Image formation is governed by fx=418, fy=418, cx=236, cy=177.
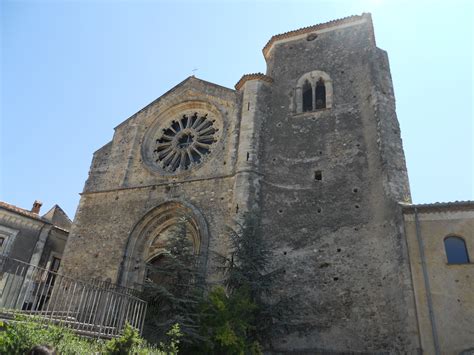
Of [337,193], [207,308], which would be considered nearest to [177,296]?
[207,308]

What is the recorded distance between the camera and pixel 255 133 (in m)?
14.3

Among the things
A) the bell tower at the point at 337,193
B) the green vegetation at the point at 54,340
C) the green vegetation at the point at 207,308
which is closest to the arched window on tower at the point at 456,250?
the bell tower at the point at 337,193

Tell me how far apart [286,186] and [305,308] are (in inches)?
153

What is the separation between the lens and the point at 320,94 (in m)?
15.5

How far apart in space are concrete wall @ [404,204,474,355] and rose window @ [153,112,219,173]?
7629 millimetres

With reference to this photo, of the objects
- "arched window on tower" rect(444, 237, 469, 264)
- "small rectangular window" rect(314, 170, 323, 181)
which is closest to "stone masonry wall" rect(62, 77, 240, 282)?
"small rectangular window" rect(314, 170, 323, 181)

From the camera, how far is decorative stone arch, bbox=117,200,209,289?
43.9 ft

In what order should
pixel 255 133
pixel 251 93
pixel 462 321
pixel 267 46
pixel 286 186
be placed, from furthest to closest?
1. pixel 267 46
2. pixel 251 93
3. pixel 255 133
4. pixel 286 186
5. pixel 462 321

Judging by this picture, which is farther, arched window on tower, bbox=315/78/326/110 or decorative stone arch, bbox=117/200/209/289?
arched window on tower, bbox=315/78/326/110

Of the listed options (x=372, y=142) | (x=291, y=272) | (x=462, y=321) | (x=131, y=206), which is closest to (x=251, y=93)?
(x=372, y=142)

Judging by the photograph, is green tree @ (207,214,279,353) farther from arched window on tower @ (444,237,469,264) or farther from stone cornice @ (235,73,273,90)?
stone cornice @ (235,73,273,90)

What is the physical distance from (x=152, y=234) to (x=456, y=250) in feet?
30.3

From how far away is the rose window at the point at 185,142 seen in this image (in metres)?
15.4

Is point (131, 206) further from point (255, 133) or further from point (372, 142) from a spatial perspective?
point (372, 142)
